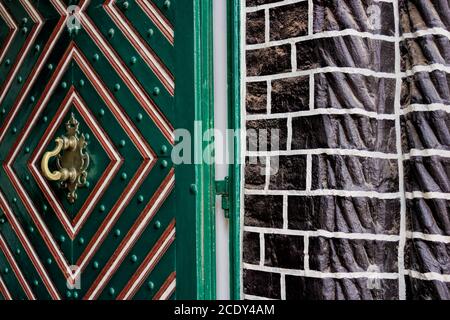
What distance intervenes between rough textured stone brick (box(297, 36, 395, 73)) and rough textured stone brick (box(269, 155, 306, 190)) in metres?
0.25

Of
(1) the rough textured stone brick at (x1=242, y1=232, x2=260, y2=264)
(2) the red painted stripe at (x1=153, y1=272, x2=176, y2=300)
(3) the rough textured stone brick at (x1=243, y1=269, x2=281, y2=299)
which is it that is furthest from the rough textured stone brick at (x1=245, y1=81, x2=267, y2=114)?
(2) the red painted stripe at (x1=153, y1=272, x2=176, y2=300)

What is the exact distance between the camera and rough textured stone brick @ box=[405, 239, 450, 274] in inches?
52.1

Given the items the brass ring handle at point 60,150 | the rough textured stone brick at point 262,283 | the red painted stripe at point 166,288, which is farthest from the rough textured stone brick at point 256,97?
the brass ring handle at point 60,150

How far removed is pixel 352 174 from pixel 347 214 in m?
0.10

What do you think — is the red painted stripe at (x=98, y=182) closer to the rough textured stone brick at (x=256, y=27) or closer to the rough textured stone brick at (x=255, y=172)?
the rough textured stone brick at (x=255, y=172)

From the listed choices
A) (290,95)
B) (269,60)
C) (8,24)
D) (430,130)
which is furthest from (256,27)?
(8,24)

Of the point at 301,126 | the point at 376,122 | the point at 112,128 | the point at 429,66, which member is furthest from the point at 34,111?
the point at 429,66

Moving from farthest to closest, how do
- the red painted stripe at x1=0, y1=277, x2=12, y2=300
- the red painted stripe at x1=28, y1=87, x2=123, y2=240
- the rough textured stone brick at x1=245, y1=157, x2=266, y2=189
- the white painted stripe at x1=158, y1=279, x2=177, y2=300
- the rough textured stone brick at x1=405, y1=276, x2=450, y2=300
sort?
the red painted stripe at x1=0, y1=277, x2=12, y2=300, the red painted stripe at x1=28, y1=87, x2=123, y2=240, the white painted stripe at x1=158, y1=279, x2=177, y2=300, the rough textured stone brick at x1=245, y1=157, x2=266, y2=189, the rough textured stone brick at x1=405, y1=276, x2=450, y2=300

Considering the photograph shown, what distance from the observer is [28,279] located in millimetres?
2055

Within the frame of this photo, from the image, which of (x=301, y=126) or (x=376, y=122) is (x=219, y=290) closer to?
(x=301, y=126)

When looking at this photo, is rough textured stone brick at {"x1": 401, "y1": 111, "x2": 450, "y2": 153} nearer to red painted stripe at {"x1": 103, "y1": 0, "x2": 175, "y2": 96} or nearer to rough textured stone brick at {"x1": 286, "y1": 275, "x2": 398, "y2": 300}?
rough textured stone brick at {"x1": 286, "y1": 275, "x2": 398, "y2": 300}

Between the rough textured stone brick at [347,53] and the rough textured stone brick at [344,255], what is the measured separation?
46 cm

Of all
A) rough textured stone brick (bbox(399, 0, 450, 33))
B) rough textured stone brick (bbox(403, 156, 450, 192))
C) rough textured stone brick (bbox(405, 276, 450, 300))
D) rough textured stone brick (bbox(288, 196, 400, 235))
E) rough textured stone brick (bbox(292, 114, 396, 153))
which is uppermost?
rough textured stone brick (bbox(399, 0, 450, 33))

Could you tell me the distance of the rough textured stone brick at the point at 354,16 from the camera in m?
1.41
